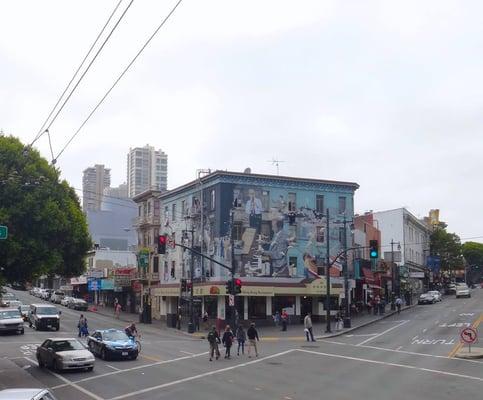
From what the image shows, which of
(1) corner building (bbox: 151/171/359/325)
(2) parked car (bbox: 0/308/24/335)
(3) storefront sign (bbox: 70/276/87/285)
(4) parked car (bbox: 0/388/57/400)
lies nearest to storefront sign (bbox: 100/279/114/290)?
(3) storefront sign (bbox: 70/276/87/285)

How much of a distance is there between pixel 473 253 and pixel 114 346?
135m

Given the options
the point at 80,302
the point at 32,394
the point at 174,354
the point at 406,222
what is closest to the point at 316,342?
the point at 174,354

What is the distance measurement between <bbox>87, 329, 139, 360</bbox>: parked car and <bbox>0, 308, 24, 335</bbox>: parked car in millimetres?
14455

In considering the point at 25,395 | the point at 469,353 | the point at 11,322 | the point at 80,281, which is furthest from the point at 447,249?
the point at 25,395

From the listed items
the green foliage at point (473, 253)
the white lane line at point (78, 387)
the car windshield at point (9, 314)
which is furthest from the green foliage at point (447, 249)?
the white lane line at point (78, 387)

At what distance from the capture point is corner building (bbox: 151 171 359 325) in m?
56.8

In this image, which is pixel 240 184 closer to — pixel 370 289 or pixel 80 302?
pixel 370 289

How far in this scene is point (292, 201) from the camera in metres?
59.8

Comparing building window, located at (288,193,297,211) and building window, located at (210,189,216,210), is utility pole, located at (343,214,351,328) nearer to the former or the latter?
building window, located at (288,193,297,211)

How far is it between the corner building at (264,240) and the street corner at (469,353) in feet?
78.9

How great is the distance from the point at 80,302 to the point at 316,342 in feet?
137

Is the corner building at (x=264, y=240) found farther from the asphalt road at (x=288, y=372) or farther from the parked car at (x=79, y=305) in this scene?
the parked car at (x=79, y=305)

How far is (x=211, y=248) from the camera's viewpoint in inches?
2291

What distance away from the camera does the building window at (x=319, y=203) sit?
61000mm
